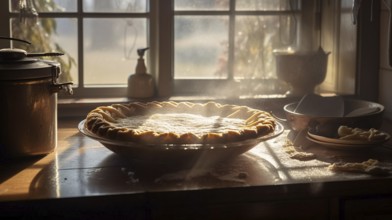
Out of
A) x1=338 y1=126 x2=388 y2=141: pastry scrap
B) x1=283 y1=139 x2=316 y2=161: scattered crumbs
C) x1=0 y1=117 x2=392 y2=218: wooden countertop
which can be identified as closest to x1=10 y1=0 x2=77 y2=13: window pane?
x1=0 y1=117 x2=392 y2=218: wooden countertop

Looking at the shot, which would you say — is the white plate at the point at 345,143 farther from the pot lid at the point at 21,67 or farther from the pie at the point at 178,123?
the pot lid at the point at 21,67

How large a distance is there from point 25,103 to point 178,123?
368mm

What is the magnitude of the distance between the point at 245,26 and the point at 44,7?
68 cm

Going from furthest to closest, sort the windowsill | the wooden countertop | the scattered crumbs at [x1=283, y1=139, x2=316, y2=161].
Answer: the windowsill < the scattered crumbs at [x1=283, y1=139, x2=316, y2=161] < the wooden countertop

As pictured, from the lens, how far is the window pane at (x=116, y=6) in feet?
6.68

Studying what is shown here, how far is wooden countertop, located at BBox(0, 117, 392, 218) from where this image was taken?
46.4 inches

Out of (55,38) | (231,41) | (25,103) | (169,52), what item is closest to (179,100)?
(169,52)

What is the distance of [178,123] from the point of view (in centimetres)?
150

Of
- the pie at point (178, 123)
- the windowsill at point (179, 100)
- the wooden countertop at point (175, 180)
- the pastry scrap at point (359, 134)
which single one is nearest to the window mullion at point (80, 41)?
the windowsill at point (179, 100)

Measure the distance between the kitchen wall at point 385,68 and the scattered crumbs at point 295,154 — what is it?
0.55 meters

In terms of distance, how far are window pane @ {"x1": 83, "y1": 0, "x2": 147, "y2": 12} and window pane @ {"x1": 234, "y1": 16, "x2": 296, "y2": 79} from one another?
13.4 inches

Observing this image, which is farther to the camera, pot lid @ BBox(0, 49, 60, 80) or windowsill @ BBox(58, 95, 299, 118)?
windowsill @ BBox(58, 95, 299, 118)

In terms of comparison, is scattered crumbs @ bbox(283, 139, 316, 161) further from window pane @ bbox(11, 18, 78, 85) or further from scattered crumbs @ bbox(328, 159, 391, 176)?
window pane @ bbox(11, 18, 78, 85)

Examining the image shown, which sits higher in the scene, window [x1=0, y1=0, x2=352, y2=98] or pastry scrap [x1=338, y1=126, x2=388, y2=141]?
window [x1=0, y1=0, x2=352, y2=98]
